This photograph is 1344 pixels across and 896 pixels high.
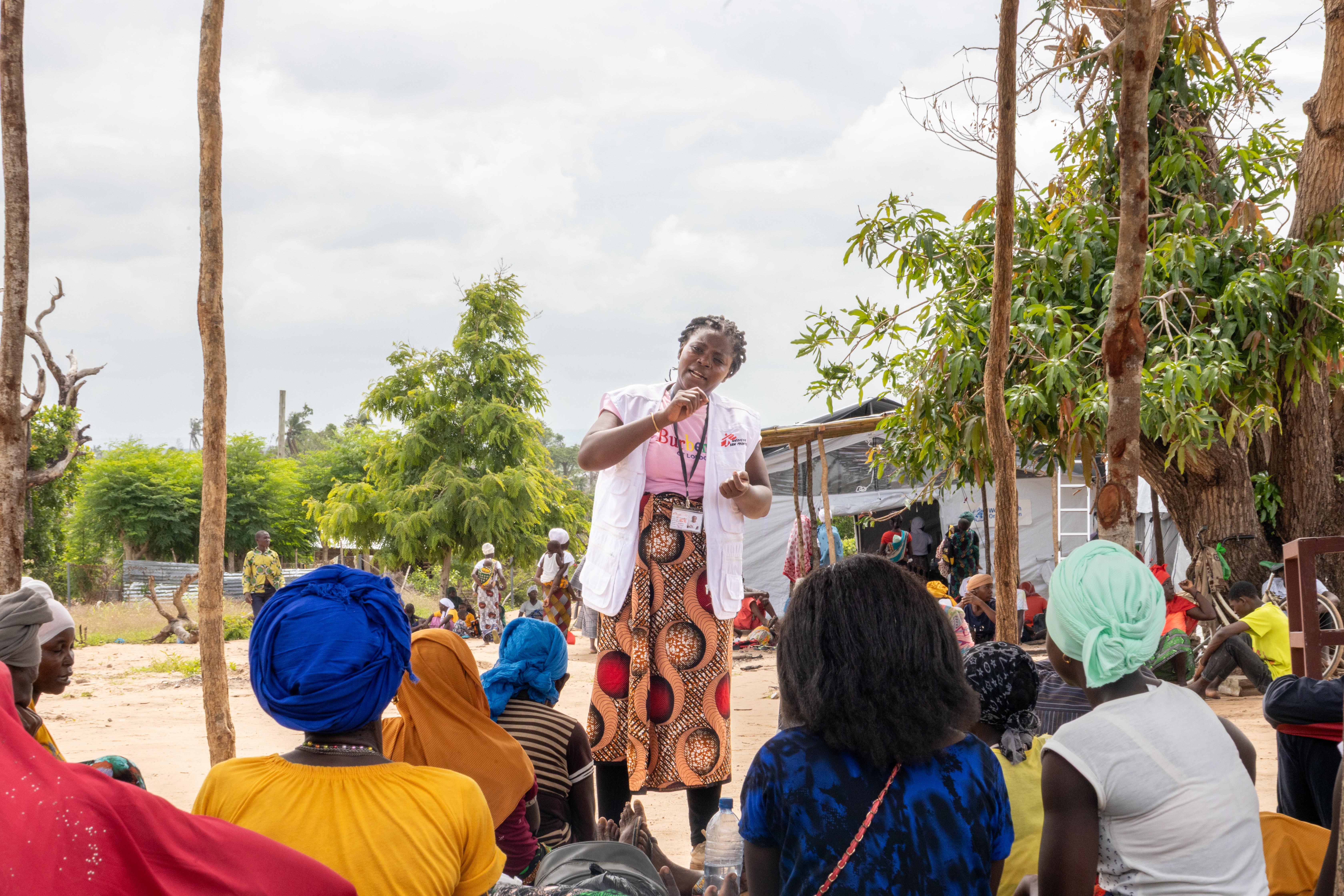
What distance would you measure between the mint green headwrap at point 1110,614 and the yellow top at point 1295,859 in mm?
744

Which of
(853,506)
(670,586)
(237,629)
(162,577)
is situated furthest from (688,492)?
(162,577)

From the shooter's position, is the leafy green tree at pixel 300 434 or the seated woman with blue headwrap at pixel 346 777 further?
the leafy green tree at pixel 300 434

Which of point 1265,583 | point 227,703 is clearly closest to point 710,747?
point 227,703

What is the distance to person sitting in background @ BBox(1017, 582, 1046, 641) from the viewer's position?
38.4 feet

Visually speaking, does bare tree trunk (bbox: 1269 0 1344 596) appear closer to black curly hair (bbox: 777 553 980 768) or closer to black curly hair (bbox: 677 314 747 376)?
black curly hair (bbox: 677 314 747 376)

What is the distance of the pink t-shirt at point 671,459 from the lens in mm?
3471

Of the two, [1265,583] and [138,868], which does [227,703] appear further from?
[1265,583]

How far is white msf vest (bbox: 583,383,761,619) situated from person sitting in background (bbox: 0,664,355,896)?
215 cm

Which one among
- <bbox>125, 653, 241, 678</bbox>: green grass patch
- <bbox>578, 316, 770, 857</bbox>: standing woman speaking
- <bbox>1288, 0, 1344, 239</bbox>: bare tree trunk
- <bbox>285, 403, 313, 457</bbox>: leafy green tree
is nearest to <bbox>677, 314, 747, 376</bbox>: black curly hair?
<bbox>578, 316, 770, 857</bbox>: standing woman speaking

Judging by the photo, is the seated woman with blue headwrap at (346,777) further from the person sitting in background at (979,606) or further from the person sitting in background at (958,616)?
the person sitting in background at (979,606)

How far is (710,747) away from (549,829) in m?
0.61

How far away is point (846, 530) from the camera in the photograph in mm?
15898

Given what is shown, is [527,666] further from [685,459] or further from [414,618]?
[414,618]

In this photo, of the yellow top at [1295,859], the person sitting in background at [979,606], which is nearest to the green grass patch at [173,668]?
the person sitting in background at [979,606]
